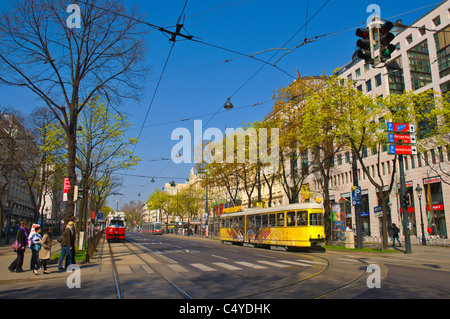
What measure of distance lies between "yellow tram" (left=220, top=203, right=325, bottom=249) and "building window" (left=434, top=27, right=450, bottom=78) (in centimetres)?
2488

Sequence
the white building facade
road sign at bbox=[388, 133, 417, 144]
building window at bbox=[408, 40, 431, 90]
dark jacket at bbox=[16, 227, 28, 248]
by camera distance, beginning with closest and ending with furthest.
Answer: dark jacket at bbox=[16, 227, 28, 248] → road sign at bbox=[388, 133, 417, 144] → the white building facade → building window at bbox=[408, 40, 431, 90]

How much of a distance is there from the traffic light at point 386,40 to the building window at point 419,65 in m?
36.4

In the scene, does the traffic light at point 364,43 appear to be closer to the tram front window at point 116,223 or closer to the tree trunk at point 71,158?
the tree trunk at point 71,158

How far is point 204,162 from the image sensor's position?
4241 centimetres

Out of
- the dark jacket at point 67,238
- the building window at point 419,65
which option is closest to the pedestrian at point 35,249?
the dark jacket at point 67,238

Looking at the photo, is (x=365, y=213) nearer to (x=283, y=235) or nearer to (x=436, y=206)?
(x=436, y=206)

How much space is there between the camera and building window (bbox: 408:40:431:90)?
4178 centimetres

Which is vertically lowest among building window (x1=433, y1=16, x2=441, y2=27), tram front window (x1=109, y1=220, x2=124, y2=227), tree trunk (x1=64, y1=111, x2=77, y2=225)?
tram front window (x1=109, y1=220, x2=124, y2=227)

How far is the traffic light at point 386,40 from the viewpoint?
978cm

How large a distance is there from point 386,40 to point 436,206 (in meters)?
34.9

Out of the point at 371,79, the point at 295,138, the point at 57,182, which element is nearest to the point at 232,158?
the point at 295,138

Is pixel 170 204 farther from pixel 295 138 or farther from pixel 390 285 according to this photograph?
pixel 390 285

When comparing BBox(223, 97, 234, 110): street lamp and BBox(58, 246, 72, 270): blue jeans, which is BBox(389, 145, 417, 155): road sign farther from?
BBox(58, 246, 72, 270): blue jeans

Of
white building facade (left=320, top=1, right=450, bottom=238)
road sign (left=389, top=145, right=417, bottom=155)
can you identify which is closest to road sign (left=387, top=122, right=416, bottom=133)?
road sign (left=389, top=145, right=417, bottom=155)
